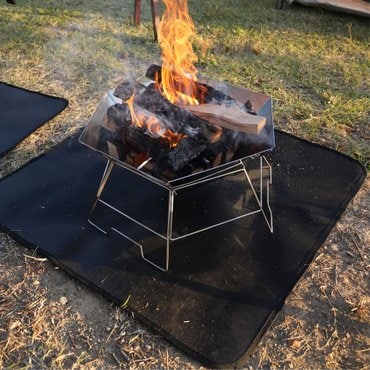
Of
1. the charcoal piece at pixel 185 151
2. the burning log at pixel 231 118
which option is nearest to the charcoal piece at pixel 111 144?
the charcoal piece at pixel 185 151

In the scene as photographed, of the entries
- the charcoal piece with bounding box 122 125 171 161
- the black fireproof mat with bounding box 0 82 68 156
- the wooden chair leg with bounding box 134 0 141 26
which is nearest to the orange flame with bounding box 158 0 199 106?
the charcoal piece with bounding box 122 125 171 161

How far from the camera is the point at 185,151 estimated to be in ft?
6.65

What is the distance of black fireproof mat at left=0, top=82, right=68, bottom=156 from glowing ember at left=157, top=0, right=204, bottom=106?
1.28 m

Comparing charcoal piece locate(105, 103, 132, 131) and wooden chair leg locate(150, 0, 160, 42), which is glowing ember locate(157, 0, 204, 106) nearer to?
charcoal piece locate(105, 103, 132, 131)

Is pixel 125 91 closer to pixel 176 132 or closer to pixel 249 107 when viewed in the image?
pixel 176 132

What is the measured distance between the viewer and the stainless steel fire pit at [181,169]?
201 centimetres

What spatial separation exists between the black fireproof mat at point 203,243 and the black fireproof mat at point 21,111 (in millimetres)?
415

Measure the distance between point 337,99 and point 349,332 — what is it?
2271mm

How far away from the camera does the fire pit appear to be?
205 cm

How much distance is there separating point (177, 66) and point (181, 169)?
2.71 ft

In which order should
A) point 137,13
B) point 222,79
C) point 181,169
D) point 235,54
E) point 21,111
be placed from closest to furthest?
point 181,169 < point 21,111 < point 222,79 < point 235,54 < point 137,13

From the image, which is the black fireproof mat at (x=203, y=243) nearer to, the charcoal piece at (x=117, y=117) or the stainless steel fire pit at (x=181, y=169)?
the stainless steel fire pit at (x=181, y=169)

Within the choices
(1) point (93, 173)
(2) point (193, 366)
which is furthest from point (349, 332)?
(1) point (93, 173)

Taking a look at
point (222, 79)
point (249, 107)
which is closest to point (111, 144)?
point (249, 107)
